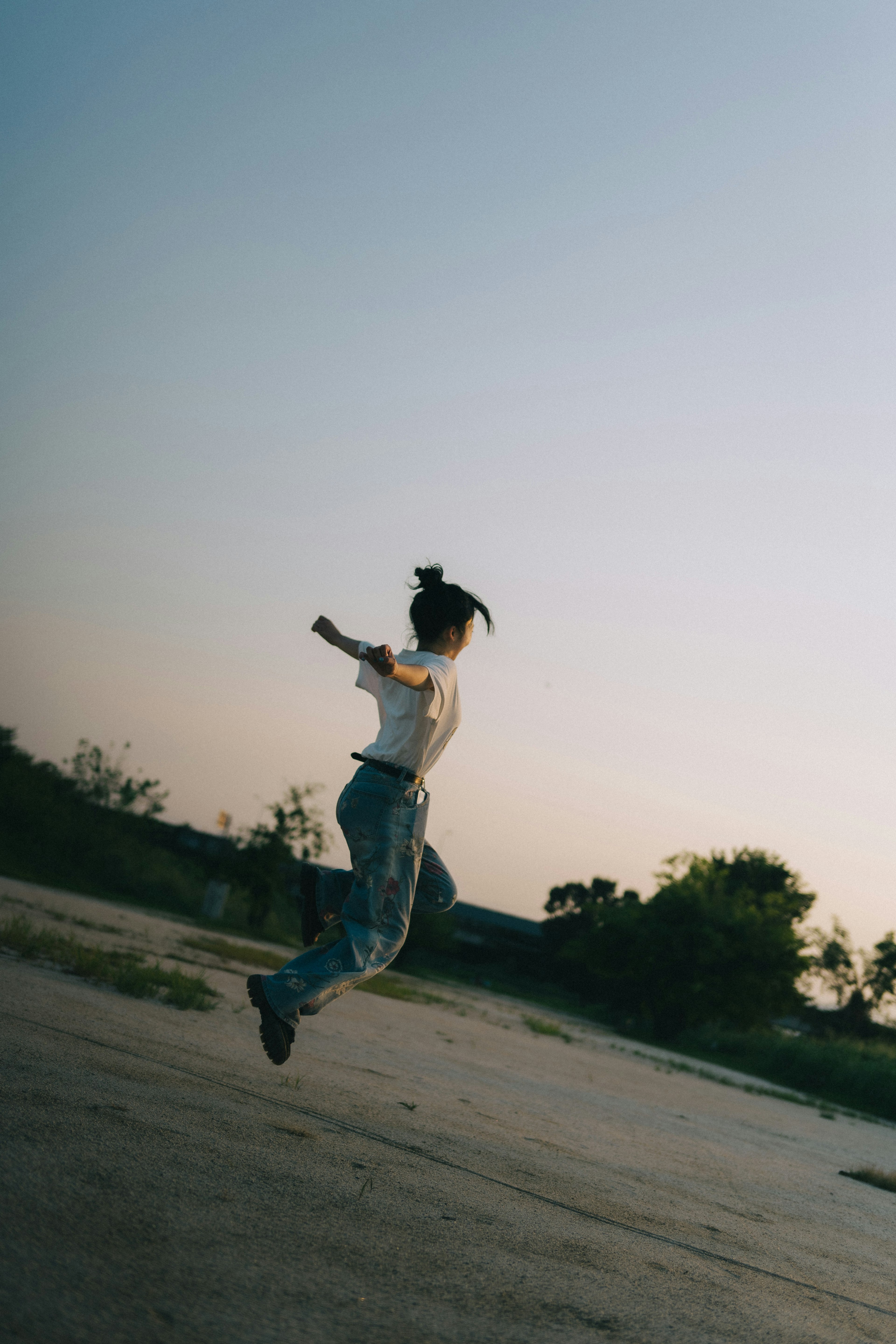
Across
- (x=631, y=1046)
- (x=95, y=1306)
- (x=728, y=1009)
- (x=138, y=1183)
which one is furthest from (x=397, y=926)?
(x=728, y=1009)

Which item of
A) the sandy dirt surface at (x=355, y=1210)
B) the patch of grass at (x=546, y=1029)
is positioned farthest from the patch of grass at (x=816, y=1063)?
the sandy dirt surface at (x=355, y=1210)

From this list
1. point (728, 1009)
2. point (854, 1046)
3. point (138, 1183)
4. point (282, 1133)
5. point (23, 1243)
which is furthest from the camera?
point (728, 1009)

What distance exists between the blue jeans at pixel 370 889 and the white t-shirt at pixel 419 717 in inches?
3.4

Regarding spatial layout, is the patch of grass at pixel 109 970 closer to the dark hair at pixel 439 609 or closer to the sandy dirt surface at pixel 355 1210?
the sandy dirt surface at pixel 355 1210

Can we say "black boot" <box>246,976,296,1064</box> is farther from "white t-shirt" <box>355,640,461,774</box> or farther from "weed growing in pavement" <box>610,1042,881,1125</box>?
"weed growing in pavement" <box>610,1042,881,1125</box>

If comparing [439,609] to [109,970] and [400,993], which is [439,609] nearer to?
[109,970]

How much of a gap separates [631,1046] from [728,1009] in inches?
299

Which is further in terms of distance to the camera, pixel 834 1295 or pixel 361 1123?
pixel 361 1123

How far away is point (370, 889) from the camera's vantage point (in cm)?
316

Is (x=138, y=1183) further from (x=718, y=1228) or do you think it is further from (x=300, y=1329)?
(x=718, y=1228)

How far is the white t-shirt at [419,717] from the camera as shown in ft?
10.4

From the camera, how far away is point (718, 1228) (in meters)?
3.02

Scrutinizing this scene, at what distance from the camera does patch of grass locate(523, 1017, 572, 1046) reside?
13.3m

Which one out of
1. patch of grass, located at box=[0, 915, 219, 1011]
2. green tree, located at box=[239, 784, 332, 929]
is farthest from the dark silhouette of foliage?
patch of grass, located at box=[0, 915, 219, 1011]
